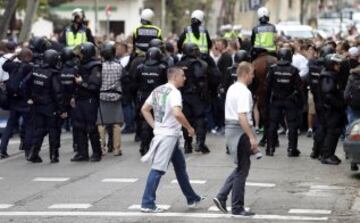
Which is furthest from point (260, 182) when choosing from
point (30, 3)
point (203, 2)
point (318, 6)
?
point (318, 6)

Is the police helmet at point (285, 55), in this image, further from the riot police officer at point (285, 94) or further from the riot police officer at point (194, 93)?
the riot police officer at point (194, 93)

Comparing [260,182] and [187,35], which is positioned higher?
[187,35]

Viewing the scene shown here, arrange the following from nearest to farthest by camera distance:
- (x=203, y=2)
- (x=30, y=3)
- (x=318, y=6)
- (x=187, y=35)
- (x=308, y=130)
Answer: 1. (x=187, y=35)
2. (x=308, y=130)
3. (x=30, y=3)
4. (x=203, y=2)
5. (x=318, y=6)

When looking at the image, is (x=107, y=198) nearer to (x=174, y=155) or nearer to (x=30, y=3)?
(x=174, y=155)

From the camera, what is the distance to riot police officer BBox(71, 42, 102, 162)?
18719 mm

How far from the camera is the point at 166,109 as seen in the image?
1336 cm

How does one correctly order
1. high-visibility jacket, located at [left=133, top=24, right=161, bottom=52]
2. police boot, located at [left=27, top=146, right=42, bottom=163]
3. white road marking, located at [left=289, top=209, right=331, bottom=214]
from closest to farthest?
white road marking, located at [left=289, top=209, right=331, bottom=214]
police boot, located at [left=27, top=146, right=42, bottom=163]
high-visibility jacket, located at [left=133, top=24, right=161, bottom=52]

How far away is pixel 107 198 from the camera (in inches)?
574

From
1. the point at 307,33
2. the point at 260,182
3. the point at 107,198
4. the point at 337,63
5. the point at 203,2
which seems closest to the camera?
the point at 107,198

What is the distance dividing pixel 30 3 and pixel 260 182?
17901 millimetres

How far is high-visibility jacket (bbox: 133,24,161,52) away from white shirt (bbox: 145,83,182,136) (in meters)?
7.74

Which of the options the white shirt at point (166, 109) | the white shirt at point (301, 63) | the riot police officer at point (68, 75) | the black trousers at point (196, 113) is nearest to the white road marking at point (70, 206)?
the white shirt at point (166, 109)

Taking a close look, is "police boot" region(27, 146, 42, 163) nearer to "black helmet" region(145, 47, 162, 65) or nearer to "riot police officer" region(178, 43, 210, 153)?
"black helmet" region(145, 47, 162, 65)

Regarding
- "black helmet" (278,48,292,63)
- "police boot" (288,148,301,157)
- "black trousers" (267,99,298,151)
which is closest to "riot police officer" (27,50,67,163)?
"black trousers" (267,99,298,151)
